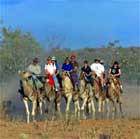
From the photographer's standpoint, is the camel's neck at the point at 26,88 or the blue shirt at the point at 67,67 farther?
the blue shirt at the point at 67,67

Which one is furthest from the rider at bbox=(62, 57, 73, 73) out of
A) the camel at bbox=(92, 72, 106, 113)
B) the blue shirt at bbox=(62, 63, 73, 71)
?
the camel at bbox=(92, 72, 106, 113)

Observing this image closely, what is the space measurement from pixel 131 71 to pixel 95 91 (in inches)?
1380

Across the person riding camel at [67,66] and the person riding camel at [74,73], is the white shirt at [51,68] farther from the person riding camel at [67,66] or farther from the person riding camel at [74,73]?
the person riding camel at [74,73]

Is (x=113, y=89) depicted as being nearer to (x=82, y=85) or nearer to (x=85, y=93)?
(x=85, y=93)

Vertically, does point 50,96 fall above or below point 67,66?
below

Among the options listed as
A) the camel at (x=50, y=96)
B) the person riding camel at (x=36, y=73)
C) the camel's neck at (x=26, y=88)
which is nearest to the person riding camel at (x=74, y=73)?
the camel at (x=50, y=96)

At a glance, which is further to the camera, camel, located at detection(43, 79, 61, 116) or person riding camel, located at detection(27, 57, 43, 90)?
camel, located at detection(43, 79, 61, 116)

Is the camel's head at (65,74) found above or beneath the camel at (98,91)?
above

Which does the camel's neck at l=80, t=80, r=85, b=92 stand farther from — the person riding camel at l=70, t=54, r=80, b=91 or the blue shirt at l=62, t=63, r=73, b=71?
the blue shirt at l=62, t=63, r=73, b=71

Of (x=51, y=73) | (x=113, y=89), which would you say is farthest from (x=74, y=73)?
(x=113, y=89)

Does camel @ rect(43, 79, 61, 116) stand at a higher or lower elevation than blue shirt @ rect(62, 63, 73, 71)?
lower

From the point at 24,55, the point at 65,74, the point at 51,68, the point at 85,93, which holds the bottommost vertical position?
the point at 85,93

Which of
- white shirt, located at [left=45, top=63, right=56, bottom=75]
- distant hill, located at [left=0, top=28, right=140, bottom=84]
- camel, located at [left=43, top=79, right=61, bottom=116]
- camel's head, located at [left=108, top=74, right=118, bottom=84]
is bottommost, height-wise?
camel, located at [left=43, top=79, right=61, bottom=116]

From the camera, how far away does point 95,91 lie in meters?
27.6
